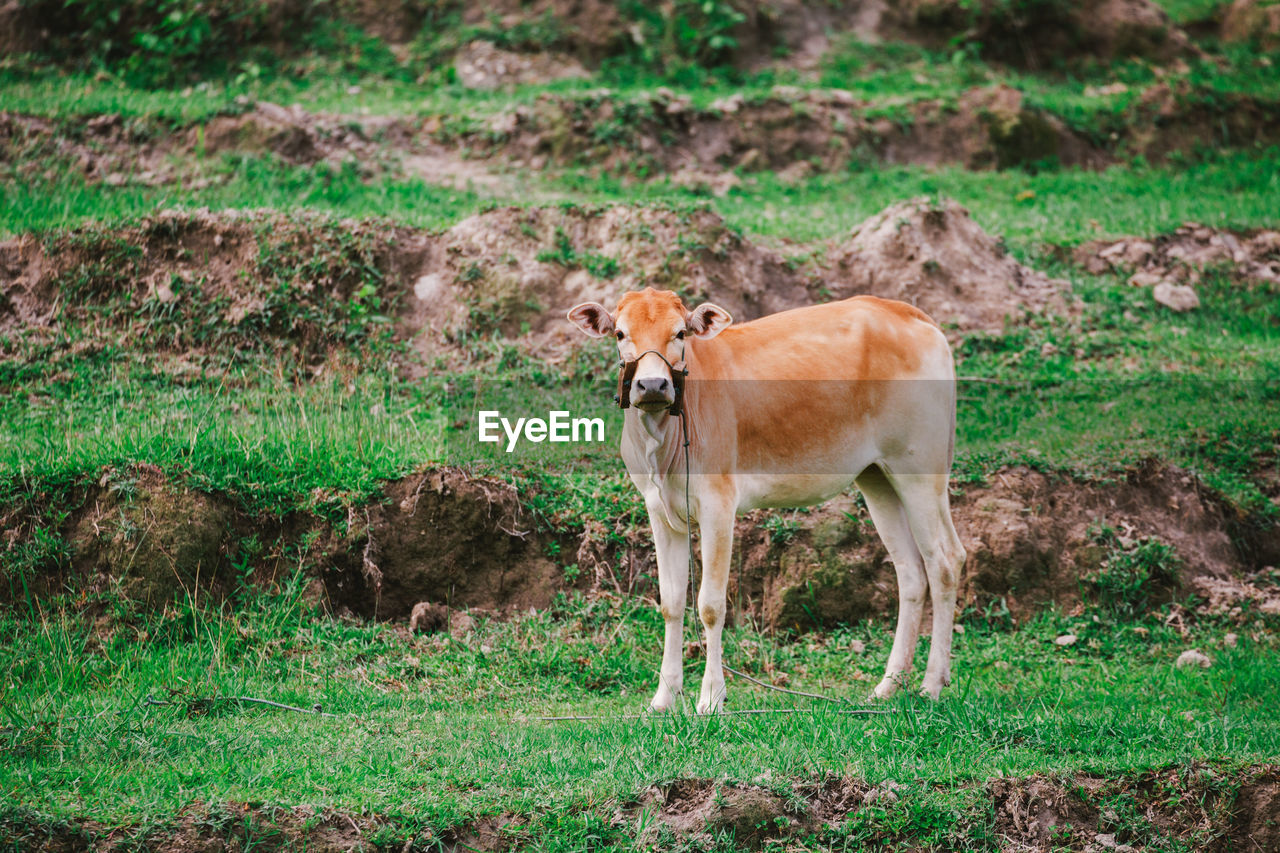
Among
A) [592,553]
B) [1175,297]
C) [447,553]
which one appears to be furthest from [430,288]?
[1175,297]

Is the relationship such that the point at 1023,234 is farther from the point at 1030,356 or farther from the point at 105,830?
the point at 105,830

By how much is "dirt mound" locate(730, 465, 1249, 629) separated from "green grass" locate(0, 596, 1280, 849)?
27 centimetres

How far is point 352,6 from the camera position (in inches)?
722

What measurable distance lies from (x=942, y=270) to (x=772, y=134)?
14.4ft

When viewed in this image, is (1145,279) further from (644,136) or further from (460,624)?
(460,624)

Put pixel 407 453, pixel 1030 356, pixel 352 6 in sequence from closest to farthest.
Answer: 1. pixel 407 453
2. pixel 1030 356
3. pixel 352 6

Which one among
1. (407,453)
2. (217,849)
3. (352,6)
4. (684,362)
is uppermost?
(352,6)

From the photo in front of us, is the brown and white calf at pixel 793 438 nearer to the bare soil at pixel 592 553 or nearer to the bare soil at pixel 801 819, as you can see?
the bare soil at pixel 592 553

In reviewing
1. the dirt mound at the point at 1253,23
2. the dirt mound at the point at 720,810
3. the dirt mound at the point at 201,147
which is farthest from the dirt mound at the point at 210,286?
the dirt mound at the point at 1253,23

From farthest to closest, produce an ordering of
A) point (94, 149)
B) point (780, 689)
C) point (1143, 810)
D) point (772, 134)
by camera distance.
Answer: point (772, 134) → point (94, 149) → point (780, 689) → point (1143, 810)

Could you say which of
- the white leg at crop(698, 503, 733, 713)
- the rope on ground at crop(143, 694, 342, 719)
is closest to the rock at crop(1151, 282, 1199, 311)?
the white leg at crop(698, 503, 733, 713)

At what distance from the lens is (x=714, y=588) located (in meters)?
7.20

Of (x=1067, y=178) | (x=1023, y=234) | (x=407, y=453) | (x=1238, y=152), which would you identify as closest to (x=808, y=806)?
(x=407, y=453)

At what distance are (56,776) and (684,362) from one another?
13.2ft
